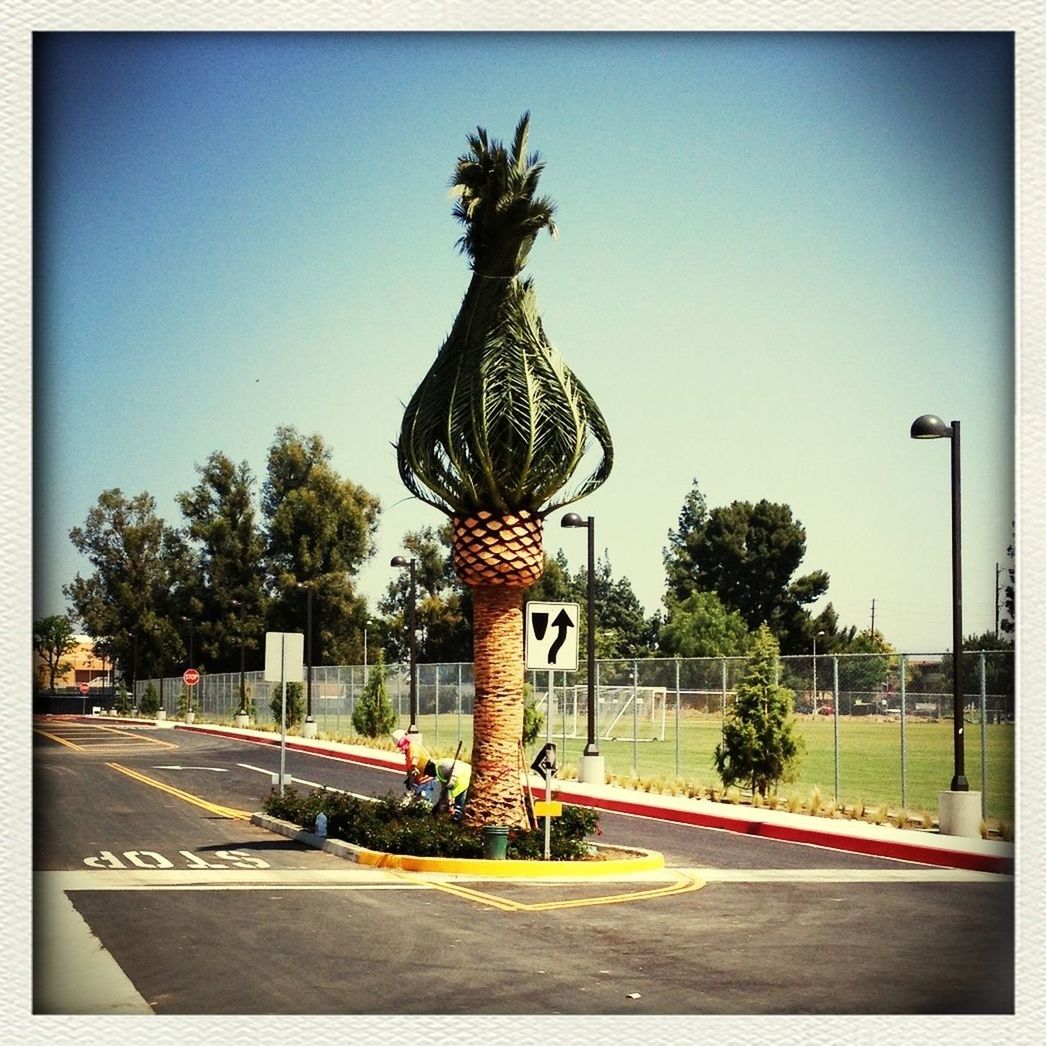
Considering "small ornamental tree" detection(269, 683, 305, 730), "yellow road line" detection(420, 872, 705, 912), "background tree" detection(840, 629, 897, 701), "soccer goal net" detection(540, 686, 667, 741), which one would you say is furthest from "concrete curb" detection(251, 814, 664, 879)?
"small ornamental tree" detection(269, 683, 305, 730)

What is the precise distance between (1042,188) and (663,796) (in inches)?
764

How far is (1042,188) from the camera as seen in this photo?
10312 millimetres

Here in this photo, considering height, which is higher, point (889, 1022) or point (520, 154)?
point (520, 154)

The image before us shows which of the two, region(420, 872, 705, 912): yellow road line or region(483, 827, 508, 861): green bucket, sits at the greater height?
region(483, 827, 508, 861): green bucket

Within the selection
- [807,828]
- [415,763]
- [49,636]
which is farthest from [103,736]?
[49,636]

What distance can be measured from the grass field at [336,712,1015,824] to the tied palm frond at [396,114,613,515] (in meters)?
7.64

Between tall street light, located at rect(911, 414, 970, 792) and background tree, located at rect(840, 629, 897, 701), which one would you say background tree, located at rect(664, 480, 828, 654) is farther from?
tall street light, located at rect(911, 414, 970, 792)

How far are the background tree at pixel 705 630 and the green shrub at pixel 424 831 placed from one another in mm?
68386

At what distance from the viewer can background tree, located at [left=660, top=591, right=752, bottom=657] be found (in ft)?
292

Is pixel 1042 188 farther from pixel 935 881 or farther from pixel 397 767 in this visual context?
pixel 397 767

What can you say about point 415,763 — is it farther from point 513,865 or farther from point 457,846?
point 513,865

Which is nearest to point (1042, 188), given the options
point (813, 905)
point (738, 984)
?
point (738, 984)

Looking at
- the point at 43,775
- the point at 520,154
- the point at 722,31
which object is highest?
the point at 520,154

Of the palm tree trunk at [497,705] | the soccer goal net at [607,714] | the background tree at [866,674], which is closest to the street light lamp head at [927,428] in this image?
the palm tree trunk at [497,705]
